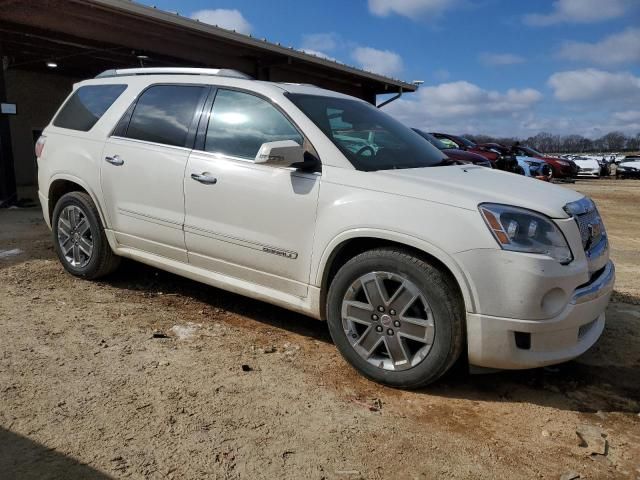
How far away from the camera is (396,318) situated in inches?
119

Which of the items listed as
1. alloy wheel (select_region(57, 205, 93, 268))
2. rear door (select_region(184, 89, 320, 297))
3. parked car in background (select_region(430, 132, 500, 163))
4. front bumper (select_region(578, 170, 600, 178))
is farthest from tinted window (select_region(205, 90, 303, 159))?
front bumper (select_region(578, 170, 600, 178))

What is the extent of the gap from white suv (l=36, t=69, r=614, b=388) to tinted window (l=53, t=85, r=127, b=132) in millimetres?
26

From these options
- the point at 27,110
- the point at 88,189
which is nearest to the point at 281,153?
the point at 88,189

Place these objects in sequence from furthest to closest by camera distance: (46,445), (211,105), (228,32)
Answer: (228,32) < (211,105) < (46,445)

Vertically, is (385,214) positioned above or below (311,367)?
above

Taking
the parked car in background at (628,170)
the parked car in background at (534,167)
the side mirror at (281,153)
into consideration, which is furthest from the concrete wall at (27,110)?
the parked car in background at (628,170)

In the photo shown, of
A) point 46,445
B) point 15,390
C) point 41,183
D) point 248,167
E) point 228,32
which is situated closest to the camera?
point 46,445

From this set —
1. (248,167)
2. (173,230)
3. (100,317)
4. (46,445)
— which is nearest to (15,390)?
(46,445)

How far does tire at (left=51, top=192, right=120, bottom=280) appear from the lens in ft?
15.1

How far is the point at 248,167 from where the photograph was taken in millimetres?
3578

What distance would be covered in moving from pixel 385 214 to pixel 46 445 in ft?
6.67

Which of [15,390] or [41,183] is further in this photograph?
[41,183]

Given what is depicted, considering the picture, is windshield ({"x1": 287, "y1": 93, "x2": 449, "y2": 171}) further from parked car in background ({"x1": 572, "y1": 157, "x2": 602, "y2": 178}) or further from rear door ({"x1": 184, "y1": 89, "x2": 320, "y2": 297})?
parked car in background ({"x1": 572, "y1": 157, "x2": 602, "y2": 178})

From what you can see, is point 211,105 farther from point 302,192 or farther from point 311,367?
point 311,367
